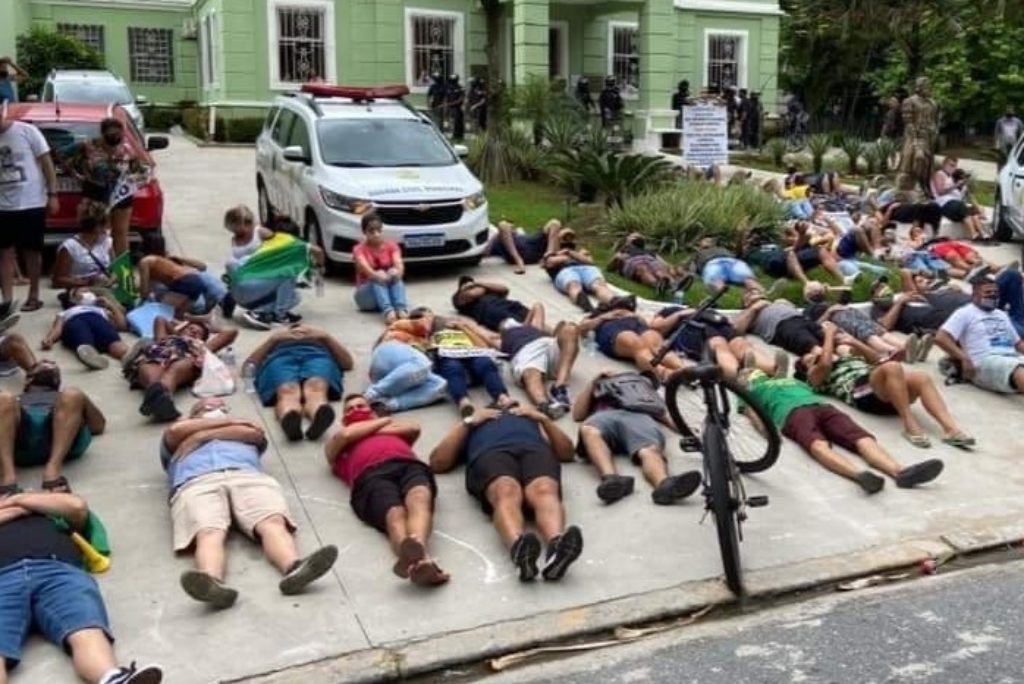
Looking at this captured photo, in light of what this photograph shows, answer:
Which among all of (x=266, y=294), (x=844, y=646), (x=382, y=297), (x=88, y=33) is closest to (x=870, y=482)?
(x=844, y=646)

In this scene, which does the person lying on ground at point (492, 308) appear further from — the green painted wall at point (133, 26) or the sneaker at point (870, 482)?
the green painted wall at point (133, 26)

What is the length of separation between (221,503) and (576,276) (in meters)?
6.20

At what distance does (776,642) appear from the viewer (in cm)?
494

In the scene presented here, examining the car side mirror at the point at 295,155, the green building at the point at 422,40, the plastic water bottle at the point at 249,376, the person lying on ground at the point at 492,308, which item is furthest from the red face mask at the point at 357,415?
the green building at the point at 422,40

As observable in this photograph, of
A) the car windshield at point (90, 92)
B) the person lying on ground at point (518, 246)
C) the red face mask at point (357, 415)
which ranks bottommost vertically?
the red face mask at point (357, 415)

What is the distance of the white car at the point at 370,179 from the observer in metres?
11.8

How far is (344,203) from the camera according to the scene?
11.8 metres

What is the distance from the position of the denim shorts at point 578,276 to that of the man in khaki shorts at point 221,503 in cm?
540

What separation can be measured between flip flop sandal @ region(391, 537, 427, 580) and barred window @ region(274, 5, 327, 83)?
22203mm

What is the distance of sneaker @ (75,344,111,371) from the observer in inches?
344

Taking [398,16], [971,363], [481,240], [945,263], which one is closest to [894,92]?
[398,16]

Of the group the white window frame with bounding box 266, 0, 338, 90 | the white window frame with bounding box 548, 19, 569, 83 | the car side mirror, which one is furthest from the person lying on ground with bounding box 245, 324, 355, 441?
the white window frame with bounding box 548, 19, 569, 83

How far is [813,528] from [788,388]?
5.24 ft

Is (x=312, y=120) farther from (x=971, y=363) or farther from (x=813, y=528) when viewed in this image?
(x=813, y=528)
